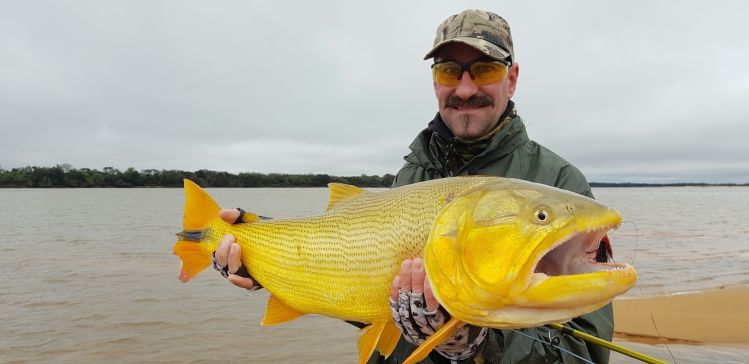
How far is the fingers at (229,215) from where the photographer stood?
3730mm

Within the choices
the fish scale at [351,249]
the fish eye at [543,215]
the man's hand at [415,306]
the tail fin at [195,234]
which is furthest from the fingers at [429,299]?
the tail fin at [195,234]

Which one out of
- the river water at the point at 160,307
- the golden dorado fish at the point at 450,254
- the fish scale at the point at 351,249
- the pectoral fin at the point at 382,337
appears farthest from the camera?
the river water at the point at 160,307

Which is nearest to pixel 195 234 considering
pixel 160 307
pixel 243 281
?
pixel 243 281

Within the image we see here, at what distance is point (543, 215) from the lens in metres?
2.07

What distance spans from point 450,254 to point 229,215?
2097 mm

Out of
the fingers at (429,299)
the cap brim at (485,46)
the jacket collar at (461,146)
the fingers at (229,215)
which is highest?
the cap brim at (485,46)

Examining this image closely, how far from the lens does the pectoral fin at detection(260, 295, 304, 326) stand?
3.36 meters

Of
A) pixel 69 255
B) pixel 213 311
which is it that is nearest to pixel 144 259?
pixel 69 255

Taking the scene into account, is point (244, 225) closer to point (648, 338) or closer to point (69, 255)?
point (648, 338)

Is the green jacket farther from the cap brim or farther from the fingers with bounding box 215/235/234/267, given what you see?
the fingers with bounding box 215/235/234/267

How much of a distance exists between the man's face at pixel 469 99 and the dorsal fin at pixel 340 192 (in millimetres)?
996

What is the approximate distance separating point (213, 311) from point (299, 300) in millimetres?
8498

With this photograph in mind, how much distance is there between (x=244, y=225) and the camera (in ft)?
12.2

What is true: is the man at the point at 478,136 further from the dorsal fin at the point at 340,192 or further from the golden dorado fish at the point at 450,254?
the dorsal fin at the point at 340,192
